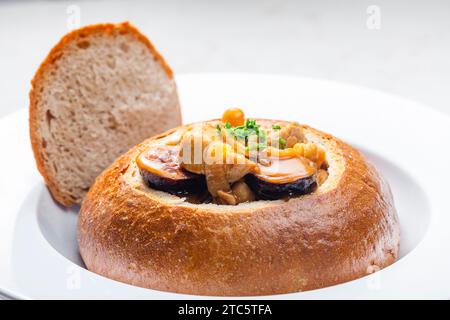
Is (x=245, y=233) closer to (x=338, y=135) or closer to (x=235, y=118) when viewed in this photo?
(x=235, y=118)

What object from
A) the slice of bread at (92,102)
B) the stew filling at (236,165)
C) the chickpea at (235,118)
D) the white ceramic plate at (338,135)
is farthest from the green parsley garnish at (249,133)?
the slice of bread at (92,102)

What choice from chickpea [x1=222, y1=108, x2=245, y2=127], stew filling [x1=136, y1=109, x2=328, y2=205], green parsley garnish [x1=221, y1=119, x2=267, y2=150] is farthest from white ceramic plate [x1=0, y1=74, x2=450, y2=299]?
chickpea [x1=222, y1=108, x2=245, y2=127]

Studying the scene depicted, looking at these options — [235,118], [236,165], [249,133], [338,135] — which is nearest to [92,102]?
[235,118]

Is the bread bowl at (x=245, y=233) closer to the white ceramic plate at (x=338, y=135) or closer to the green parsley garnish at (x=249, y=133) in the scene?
the green parsley garnish at (x=249, y=133)

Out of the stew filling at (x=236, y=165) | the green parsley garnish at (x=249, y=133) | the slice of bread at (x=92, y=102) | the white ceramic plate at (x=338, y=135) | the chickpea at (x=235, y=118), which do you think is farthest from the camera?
the slice of bread at (x=92, y=102)
